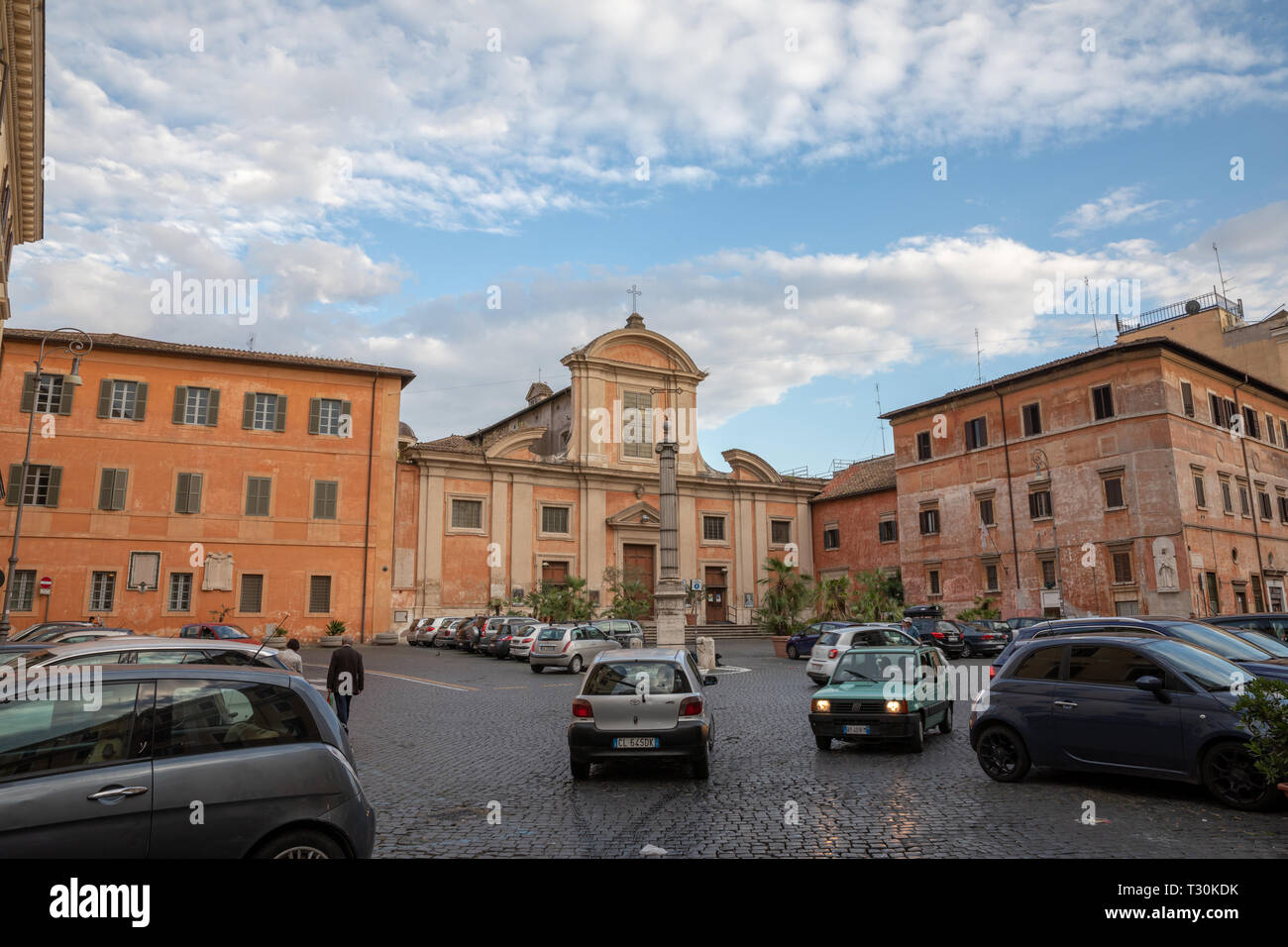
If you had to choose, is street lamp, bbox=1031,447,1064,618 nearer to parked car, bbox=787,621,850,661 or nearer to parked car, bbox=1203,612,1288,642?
parked car, bbox=787,621,850,661

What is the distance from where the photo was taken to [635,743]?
9.08 metres

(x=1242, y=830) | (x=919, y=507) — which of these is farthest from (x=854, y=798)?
(x=919, y=507)

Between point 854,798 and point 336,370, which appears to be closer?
point 854,798

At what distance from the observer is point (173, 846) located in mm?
3957

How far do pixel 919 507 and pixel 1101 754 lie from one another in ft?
117

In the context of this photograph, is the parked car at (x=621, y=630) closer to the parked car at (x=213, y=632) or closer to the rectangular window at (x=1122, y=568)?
the parked car at (x=213, y=632)

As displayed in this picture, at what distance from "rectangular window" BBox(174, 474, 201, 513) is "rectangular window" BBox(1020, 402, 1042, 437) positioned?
114 feet

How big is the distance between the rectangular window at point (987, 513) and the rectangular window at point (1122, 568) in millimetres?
5731

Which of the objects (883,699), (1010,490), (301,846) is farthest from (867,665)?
(1010,490)

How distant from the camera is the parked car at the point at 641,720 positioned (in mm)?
9078

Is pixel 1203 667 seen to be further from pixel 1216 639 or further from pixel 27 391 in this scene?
pixel 27 391

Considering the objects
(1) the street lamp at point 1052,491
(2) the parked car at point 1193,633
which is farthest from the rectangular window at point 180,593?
(1) the street lamp at point 1052,491

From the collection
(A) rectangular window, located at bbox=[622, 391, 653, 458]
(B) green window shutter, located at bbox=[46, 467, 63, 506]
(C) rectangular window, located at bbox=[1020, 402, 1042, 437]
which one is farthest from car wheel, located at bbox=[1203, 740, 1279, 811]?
(A) rectangular window, located at bbox=[622, 391, 653, 458]
